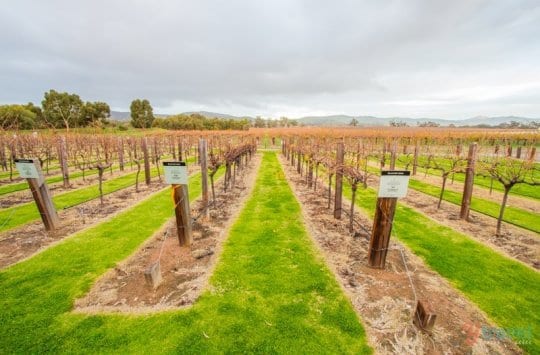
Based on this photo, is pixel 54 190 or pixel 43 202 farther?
pixel 54 190

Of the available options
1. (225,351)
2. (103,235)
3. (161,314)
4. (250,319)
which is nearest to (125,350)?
(161,314)

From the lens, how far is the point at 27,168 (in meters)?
5.97

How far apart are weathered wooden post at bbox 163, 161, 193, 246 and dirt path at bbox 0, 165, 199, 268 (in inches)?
133

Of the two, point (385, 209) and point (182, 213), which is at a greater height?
point (385, 209)

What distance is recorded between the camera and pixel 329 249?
605 cm

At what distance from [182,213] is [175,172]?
109 centimetres

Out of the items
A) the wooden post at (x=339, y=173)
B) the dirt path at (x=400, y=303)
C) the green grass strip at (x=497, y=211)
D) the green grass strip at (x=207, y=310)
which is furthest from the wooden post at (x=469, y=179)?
the green grass strip at (x=207, y=310)

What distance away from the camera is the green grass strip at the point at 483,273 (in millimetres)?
3847

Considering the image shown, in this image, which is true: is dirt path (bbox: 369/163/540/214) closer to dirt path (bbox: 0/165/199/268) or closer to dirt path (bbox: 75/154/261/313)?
dirt path (bbox: 75/154/261/313)

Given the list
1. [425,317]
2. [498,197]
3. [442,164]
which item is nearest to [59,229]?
[425,317]

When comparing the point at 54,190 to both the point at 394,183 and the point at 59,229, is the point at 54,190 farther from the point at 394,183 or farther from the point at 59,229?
the point at 394,183

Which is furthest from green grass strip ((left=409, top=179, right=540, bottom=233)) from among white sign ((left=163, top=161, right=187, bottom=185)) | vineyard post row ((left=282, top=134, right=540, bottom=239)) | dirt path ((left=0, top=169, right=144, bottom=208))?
dirt path ((left=0, top=169, right=144, bottom=208))

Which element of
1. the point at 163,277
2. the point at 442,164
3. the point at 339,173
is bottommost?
the point at 163,277

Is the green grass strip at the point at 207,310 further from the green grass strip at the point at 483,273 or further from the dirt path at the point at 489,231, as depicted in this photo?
the dirt path at the point at 489,231
